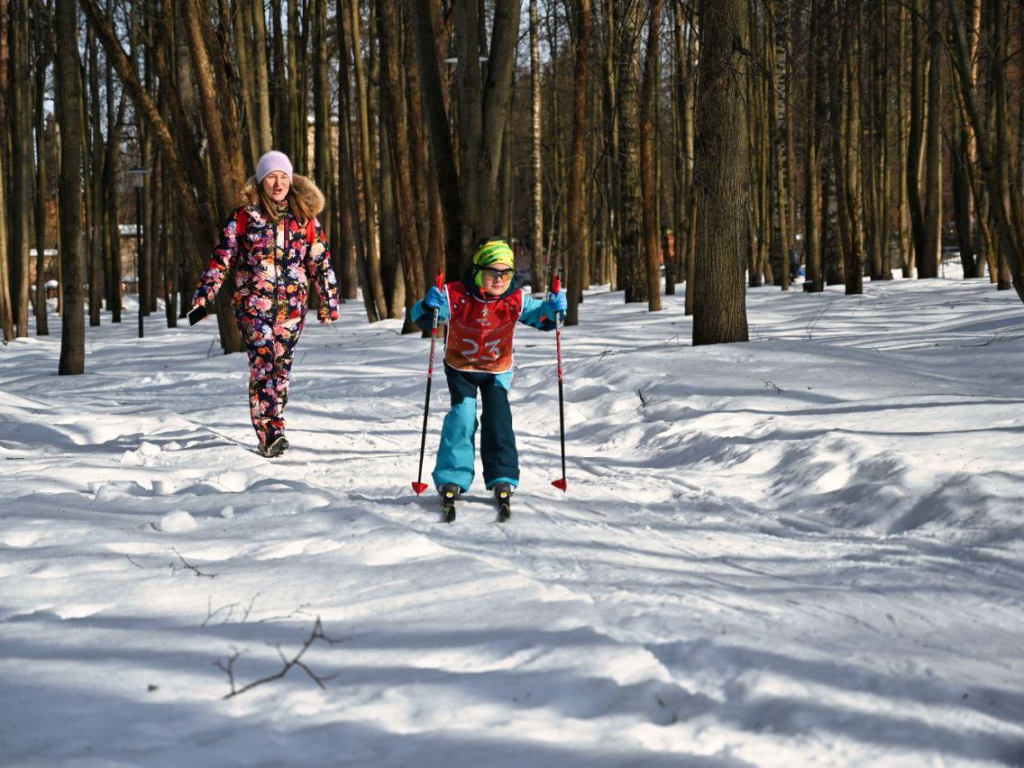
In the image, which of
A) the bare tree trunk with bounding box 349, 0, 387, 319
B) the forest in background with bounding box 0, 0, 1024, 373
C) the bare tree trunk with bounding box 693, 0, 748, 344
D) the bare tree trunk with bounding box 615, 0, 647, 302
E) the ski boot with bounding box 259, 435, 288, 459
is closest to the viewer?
the ski boot with bounding box 259, 435, 288, 459

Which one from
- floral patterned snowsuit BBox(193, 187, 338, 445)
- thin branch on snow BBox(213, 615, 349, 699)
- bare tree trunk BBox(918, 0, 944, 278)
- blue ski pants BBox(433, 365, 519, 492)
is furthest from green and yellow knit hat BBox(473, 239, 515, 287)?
bare tree trunk BBox(918, 0, 944, 278)

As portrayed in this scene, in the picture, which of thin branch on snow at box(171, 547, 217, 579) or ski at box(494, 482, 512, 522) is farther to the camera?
ski at box(494, 482, 512, 522)

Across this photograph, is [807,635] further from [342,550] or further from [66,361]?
[66,361]

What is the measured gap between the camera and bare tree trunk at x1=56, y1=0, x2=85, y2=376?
1316 cm

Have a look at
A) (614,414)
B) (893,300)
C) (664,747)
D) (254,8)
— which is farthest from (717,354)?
(254,8)

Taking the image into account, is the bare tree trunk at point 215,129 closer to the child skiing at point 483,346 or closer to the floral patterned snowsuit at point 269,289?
the floral patterned snowsuit at point 269,289

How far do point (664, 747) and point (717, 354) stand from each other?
297 inches

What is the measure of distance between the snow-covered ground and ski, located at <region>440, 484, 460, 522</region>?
13 cm

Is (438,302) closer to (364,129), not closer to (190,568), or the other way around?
(190,568)

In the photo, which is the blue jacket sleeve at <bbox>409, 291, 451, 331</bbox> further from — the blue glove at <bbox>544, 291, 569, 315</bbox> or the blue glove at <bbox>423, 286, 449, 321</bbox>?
the blue glove at <bbox>544, 291, 569, 315</bbox>

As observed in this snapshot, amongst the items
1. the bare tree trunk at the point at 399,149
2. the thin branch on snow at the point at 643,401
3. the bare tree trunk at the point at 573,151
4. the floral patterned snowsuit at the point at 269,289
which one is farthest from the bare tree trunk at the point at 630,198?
the floral patterned snowsuit at the point at 269,289

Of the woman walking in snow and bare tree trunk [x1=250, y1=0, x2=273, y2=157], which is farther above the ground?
bare tree trunk [x1=250, y1=0, x2=273, y2=157]

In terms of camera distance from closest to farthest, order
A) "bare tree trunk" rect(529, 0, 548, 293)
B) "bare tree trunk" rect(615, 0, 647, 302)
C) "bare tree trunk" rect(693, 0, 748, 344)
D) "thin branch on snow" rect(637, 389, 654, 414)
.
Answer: "thin branch on snow" rect(637, 389, 654, 414) < "bare tree trunk" rect(693, 0, 748, 344) < "bare tree trunk" rect(615, 0, 647, 302) < "bare tree trunk" rect(529, 0, 548, 293)

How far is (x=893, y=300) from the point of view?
19.1 meters
